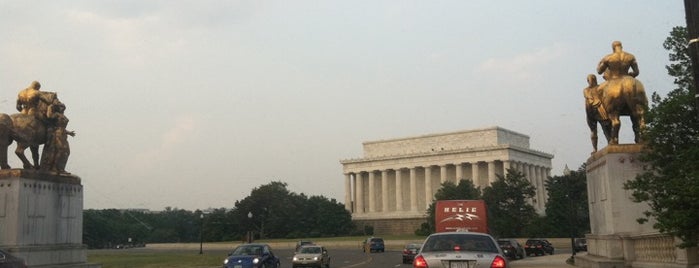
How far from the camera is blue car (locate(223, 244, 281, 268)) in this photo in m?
25.5

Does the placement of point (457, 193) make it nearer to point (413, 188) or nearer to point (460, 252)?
point (413, 188)

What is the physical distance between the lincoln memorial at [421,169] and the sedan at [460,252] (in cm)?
10602

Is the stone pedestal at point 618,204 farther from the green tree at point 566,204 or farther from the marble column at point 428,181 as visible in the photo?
the marble column at point 428,181

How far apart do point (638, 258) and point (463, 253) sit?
33.8 ft

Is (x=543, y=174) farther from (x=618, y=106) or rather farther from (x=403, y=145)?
(x=618, y=106)

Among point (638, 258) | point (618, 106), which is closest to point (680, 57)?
point (618, 106)

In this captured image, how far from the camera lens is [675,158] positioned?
16625 mm

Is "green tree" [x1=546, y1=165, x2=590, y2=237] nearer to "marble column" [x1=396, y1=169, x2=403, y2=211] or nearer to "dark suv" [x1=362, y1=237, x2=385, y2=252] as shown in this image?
"dark suv" [x1=362, y1=237, x2=385, y2=252]

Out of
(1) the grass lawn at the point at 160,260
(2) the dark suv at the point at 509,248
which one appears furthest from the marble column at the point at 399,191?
(2) the dark suv at the point at 509,248

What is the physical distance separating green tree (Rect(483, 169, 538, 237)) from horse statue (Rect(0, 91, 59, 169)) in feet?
203

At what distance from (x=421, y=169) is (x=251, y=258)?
10820 cm

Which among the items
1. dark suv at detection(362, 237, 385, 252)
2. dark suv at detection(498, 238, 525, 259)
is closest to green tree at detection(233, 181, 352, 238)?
dark suv at detection(362, 237, 385, 252)

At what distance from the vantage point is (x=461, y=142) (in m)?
125

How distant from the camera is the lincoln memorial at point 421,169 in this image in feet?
396
